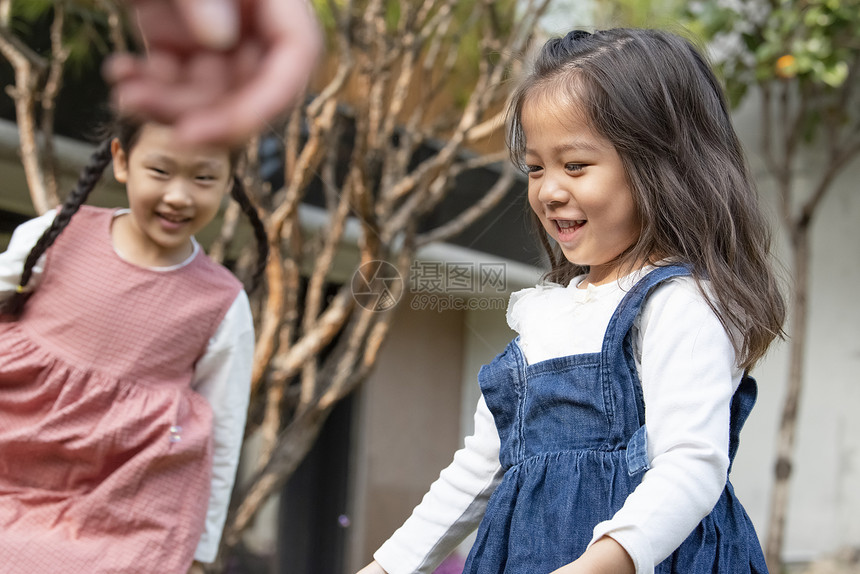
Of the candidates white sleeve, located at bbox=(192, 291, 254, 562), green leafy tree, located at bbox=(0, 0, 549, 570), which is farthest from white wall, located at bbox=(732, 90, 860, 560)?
white sleeve, located at bbox=(192, 291, 254, 562)

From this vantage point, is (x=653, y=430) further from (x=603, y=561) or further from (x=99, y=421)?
(x=99, y=421)

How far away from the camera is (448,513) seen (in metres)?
0.93

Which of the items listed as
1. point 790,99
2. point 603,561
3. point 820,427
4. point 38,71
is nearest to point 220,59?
point 603,561

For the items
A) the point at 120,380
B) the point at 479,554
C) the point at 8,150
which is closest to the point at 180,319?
the point at 120,380

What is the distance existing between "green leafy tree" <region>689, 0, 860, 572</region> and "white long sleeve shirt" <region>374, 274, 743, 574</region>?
188 centimetres

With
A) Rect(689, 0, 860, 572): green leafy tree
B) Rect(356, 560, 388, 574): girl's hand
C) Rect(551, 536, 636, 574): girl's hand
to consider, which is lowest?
Rect(356, 560, 388, 574): girl's hand

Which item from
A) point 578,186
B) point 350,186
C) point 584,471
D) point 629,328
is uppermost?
point 350,186

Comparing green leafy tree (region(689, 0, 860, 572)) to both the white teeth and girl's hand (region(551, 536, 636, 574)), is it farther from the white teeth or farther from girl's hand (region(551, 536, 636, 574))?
girl's hand (region(551, 536, 636, 574))

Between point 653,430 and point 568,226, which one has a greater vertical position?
point 568,226

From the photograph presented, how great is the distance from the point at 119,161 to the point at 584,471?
1.82ft

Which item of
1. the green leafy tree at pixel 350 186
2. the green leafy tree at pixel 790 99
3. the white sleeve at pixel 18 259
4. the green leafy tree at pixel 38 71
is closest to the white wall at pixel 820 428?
the green leafy tree at pixel 790 99

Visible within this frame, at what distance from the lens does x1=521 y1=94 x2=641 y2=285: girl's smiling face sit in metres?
0.84

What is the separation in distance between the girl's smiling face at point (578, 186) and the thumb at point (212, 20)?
53 cm

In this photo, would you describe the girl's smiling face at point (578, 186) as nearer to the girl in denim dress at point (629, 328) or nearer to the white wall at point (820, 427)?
the girl in denim dress at point (629, 328)
